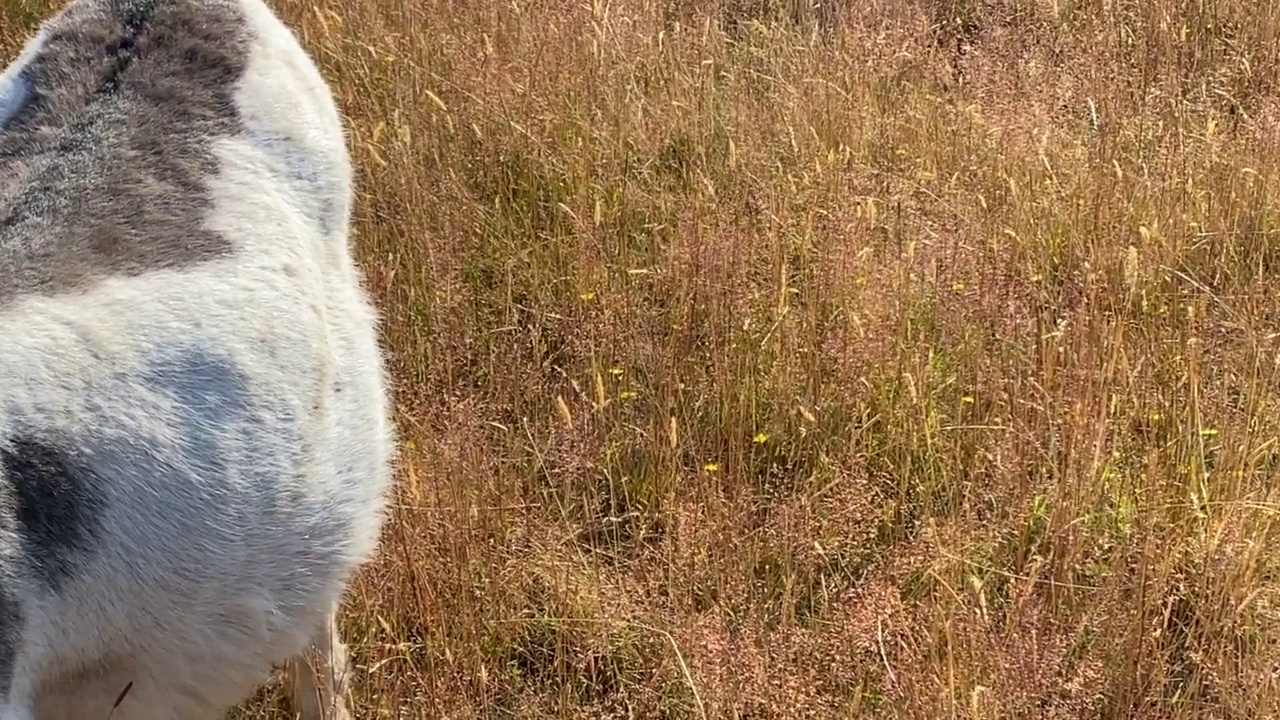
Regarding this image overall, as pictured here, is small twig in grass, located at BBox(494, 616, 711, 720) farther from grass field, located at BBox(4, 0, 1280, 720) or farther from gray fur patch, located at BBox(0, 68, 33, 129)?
gray fur patch, located at BBox(0, 68, 33, 129)

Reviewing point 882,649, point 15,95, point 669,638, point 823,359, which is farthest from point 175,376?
point 823,359

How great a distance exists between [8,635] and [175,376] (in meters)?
0.55

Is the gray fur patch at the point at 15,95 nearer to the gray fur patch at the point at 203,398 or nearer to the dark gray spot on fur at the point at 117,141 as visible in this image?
the dark gray spot on fur at the point at 117,141

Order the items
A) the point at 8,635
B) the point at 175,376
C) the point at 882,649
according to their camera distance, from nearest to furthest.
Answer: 1. the point at 8,635
2. the point at 175,376
3. the point at 882,649

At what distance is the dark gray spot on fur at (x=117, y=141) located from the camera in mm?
2465

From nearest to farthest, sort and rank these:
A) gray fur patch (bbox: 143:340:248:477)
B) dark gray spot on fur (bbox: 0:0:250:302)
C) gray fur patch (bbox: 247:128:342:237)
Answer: gray fur patch (bbox: 143:340:248:477)
dark gray spot on fur (bbox: 0:0:250:302)
gray fur patch (bbox: 247:128:342:237)

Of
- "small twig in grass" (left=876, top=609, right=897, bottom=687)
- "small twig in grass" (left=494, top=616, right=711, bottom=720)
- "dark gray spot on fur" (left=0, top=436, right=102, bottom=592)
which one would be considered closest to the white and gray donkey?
"dark gray spot on fur" (left=0, top=436, right=102, bottom=592)

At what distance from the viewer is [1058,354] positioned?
3.45m

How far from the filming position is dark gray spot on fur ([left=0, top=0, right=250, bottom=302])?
8.09ft

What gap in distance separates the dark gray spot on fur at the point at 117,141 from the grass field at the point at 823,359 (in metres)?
0.96

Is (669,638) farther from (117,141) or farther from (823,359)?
(117,141)

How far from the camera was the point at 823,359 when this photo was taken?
355 cm

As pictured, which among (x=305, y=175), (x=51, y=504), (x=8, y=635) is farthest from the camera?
(x=305, y=175)

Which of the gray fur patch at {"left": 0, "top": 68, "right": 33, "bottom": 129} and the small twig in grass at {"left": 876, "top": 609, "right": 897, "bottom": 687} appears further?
the gray fur patch at {"left": 0, "top": 68, "right": 33, "bottom": 129}
